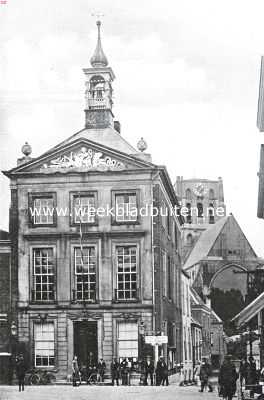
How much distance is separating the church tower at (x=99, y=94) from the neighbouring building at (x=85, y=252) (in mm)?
3254

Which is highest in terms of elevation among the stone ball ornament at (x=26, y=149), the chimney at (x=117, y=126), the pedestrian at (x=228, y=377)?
the chimney at (x=117, y=126)

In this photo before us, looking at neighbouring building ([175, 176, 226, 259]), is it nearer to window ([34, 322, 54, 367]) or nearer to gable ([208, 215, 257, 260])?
gable ([208, 215, 257, 260])

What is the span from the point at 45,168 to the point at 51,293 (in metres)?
5.39

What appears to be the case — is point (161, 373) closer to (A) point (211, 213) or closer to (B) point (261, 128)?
(B) point (261, 128)

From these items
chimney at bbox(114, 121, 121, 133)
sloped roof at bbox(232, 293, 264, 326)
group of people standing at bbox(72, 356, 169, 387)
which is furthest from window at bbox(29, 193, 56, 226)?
sloped roof at bbox(232, 293, 264, 326)

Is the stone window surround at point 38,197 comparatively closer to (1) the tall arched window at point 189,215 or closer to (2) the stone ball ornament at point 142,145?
(2) the stone ball ornament at point 142,145

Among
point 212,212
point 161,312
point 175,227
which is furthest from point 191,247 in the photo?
point 161,312

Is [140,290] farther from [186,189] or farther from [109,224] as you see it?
[186,189]

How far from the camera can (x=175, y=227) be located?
48.2 metres

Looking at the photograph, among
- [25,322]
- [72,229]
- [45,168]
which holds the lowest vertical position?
[25,322]

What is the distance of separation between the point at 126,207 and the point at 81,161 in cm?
278

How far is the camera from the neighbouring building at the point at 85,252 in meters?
37.3

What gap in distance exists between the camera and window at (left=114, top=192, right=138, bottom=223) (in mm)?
37344

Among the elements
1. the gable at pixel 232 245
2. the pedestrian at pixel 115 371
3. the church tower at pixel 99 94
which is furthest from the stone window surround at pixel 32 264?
the gable at pixel 232 245
